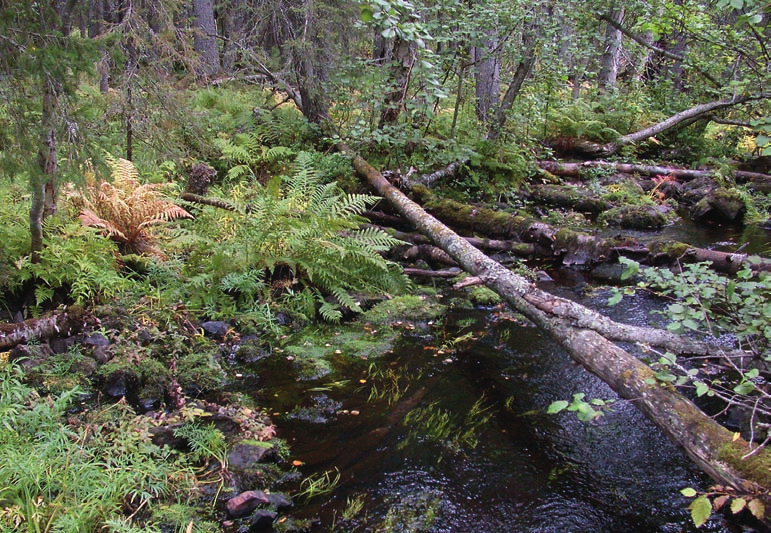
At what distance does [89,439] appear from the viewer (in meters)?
3.53

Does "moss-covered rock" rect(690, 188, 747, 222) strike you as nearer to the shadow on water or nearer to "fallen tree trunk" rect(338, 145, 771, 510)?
"fallen tree trunk" rect(338, 145, 771, 510)

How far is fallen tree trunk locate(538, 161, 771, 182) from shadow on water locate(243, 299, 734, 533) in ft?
27.3

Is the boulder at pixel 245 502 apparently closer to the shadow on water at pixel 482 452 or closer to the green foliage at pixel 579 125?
the shadow on water at pixel 482 452

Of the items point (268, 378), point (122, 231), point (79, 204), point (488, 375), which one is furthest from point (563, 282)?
point (79, 204)

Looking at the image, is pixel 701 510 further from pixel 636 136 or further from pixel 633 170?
pixel 636 136

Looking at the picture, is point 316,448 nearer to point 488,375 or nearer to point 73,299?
point 488,375

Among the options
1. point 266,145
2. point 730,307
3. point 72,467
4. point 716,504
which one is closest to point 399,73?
point 266,145

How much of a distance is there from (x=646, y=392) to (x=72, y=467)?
368 centimetres

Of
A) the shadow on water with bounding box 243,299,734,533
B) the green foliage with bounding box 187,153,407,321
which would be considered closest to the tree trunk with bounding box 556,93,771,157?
the green foliage with bounding box 187,153,407,321

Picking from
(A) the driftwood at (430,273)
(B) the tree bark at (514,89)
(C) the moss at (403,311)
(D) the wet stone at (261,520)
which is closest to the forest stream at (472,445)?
(D) the wet stone at (261,520)

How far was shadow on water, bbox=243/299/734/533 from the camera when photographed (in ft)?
10.8

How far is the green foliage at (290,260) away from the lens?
6227mm

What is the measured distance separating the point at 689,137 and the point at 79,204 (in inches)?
595

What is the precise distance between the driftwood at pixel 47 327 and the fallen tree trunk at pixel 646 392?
4022 mm
